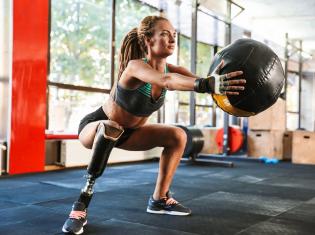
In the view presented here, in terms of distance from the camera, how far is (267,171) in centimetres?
496

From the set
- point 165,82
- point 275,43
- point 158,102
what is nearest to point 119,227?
point 158,102

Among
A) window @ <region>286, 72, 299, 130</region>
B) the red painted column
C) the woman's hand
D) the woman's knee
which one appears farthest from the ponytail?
window @ <region>286, 72, 299, 130</region>

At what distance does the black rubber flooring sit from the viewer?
2057 mm

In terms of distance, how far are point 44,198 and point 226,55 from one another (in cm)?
185

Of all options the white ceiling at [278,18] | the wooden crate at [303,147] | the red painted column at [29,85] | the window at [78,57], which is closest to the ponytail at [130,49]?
the red painted column at [29,85]

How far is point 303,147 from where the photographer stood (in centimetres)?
611

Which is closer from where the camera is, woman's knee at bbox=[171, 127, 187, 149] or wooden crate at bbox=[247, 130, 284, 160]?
woman's knee at bbox=[171, 127, 187, 149]

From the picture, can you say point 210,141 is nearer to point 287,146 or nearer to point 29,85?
point 287,146

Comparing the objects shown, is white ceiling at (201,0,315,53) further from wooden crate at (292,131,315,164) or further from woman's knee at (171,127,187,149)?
woman's knee at (171,127,187,149)

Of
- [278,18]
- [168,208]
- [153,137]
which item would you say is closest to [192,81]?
[153,137]

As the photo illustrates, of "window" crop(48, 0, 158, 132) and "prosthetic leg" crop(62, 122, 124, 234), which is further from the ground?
"window" crop(48, 0, 158, 132)

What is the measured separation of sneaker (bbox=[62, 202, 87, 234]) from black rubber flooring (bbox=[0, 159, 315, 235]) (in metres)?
0.05

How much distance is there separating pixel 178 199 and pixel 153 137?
0.88m

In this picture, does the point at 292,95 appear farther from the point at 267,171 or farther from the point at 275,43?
the point at 267,171
